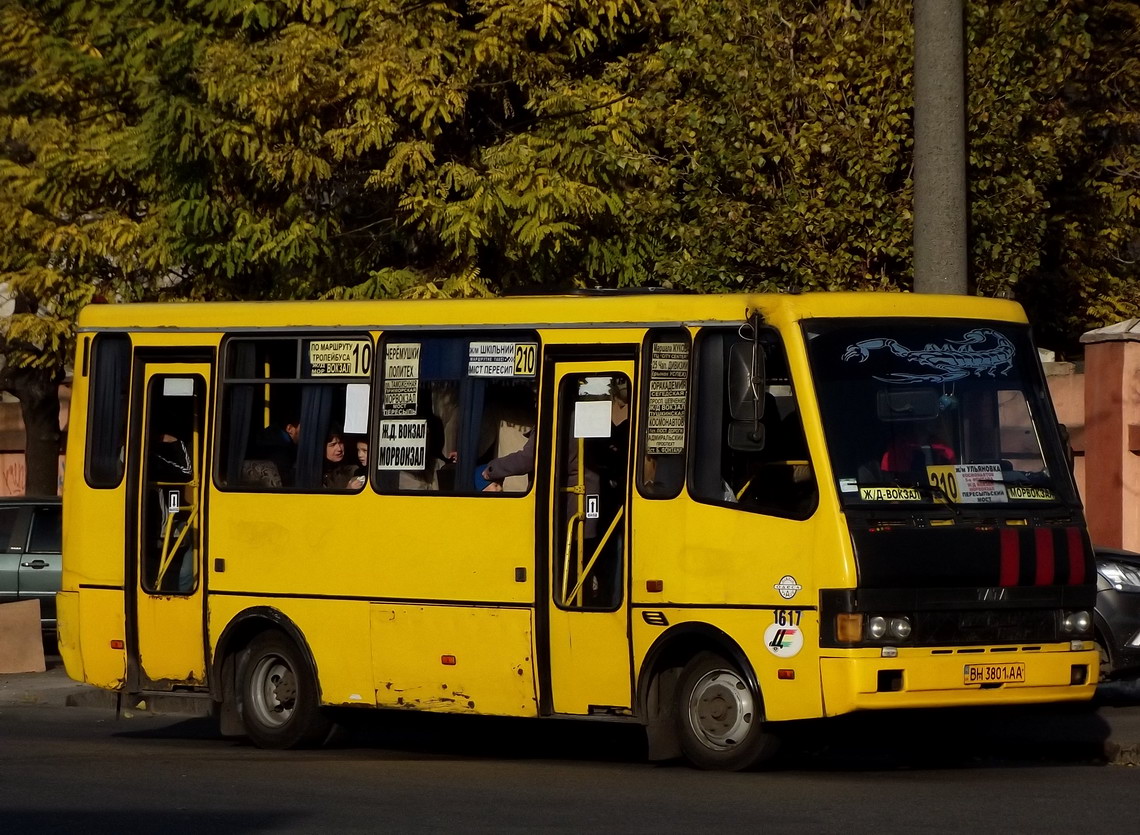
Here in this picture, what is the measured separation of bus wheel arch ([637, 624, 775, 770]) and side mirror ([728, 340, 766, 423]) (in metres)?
1.15

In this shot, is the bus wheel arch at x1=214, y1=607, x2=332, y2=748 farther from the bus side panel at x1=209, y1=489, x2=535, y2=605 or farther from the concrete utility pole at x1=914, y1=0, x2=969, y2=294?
the concrete utility pole at x1=914, y1=0, x2=969, y2=294

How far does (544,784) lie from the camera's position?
11023mm

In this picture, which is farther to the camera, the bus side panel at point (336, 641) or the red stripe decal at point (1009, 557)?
the bus side panel at point (336, 641)

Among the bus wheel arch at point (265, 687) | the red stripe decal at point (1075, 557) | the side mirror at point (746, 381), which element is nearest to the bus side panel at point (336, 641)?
the bus wheel arch at point (265, 687)

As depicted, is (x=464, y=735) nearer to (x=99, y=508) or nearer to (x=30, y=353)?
(x=99, y=508)

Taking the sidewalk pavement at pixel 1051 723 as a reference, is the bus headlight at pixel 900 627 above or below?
above

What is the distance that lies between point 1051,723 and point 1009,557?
331cm

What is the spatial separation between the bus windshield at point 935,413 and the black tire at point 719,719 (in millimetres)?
1215

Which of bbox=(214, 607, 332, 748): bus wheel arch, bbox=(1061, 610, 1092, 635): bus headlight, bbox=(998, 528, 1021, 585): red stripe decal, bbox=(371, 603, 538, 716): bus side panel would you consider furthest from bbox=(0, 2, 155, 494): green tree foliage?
bbox=(1061, 610, 1092, 635): bus headlight

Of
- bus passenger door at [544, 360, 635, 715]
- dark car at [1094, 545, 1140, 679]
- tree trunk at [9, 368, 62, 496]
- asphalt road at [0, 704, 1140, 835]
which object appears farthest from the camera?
tree trunk at [9, 368, 62, 496]

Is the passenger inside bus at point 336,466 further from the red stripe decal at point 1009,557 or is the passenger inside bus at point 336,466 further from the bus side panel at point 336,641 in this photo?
the red stripe decal at point 1009,557

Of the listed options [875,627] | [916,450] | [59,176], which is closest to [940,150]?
[916,450]

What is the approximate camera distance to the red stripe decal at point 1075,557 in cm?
1141

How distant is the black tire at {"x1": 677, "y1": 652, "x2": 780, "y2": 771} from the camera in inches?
443
